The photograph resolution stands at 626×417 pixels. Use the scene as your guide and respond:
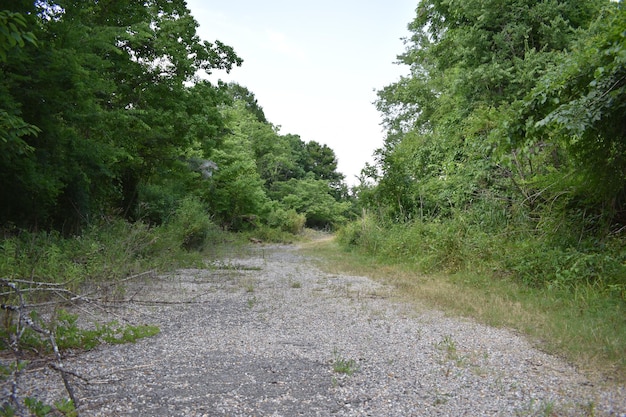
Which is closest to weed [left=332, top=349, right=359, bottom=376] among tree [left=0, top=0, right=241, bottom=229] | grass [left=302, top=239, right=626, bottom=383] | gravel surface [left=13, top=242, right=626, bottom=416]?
gravel surface [left=13, top=242, right=626, bottom=416]

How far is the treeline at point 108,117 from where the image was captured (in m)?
6.27

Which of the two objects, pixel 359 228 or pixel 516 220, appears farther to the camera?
pixel 359 228

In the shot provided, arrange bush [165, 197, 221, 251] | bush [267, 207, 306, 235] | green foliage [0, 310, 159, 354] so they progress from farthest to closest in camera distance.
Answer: bush [267, 207, 306, 235] < bush [165, 197, 221, 251] < green foliage [0, 310, 159, 354]

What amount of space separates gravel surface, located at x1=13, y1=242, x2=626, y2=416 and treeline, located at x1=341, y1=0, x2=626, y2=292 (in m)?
2.61

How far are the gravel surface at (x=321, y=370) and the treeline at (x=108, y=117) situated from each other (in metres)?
2.56

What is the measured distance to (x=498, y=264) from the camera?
8070mm

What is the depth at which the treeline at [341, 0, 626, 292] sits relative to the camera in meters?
5.09

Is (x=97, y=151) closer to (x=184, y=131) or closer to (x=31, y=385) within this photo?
(x=184, y=131)

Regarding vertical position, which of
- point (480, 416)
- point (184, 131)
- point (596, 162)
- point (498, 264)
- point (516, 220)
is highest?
point (184, 131)

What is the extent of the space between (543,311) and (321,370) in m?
3.61

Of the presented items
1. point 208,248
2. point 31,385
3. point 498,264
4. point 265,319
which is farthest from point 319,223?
point 31,385

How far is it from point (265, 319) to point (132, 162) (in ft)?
27.2

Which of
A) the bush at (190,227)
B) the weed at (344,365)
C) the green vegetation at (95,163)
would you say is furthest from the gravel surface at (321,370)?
the bush at (190,227)

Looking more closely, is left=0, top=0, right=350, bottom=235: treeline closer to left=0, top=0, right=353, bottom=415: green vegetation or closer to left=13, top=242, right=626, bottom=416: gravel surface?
left=0, top=0, right=353, bottom=415: green vegetation
